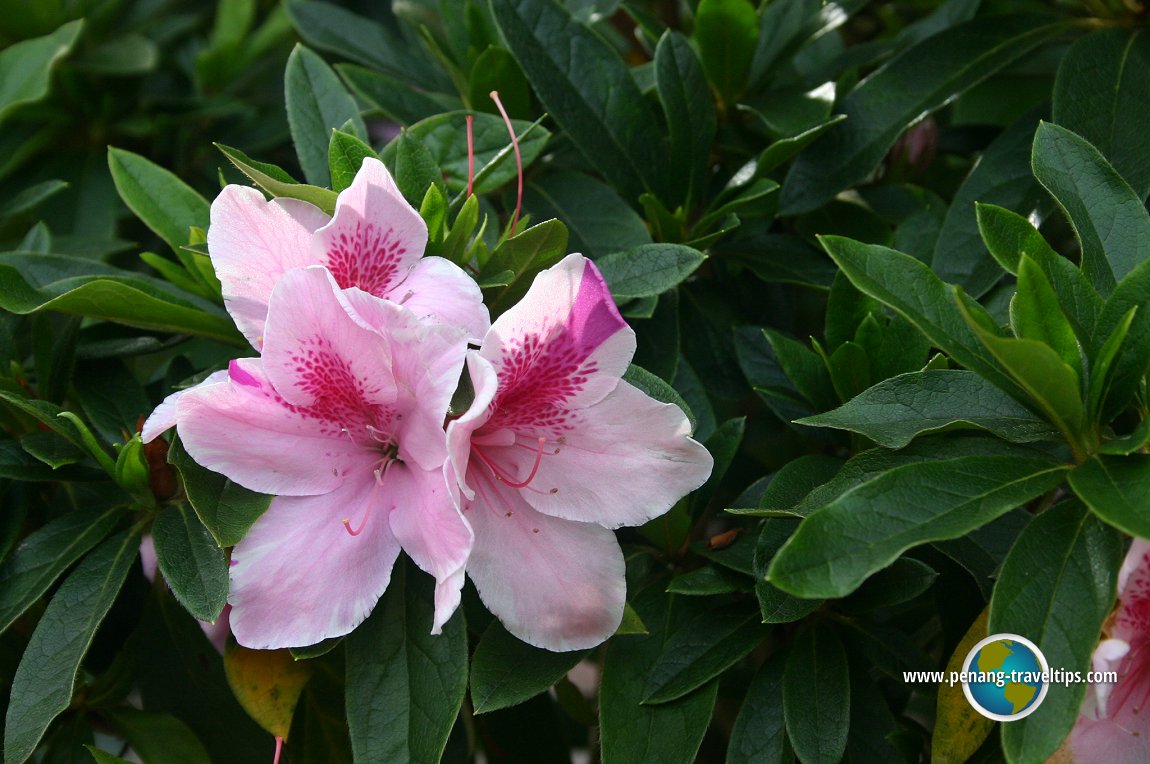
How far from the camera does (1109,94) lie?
129cm

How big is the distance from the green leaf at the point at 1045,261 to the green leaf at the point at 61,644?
0.89m

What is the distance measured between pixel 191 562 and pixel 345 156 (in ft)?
1.38

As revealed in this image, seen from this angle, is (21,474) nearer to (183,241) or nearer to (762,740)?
(183,241)

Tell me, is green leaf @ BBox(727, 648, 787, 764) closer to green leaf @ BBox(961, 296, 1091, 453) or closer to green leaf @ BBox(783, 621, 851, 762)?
green leaf @ BBox(783, 621, 851, 762)

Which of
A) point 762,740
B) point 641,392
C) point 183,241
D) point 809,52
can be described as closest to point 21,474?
point 183,241

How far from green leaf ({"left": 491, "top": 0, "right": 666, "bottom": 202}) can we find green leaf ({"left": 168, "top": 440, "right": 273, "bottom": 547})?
0.58 m

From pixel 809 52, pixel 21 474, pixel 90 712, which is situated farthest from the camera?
pixel 809 52

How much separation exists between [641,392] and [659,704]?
12.3 inches

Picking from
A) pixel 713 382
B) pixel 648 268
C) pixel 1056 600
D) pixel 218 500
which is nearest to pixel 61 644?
pixel 218 500

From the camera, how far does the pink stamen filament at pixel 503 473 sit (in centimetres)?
96

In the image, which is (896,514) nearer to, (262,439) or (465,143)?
(262,439)

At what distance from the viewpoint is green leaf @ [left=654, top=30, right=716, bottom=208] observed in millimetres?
1296

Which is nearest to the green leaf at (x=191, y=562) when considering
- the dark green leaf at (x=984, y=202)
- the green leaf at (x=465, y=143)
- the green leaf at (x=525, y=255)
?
the green leaf at (x=525, y=255)

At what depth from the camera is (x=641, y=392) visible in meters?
0.96
